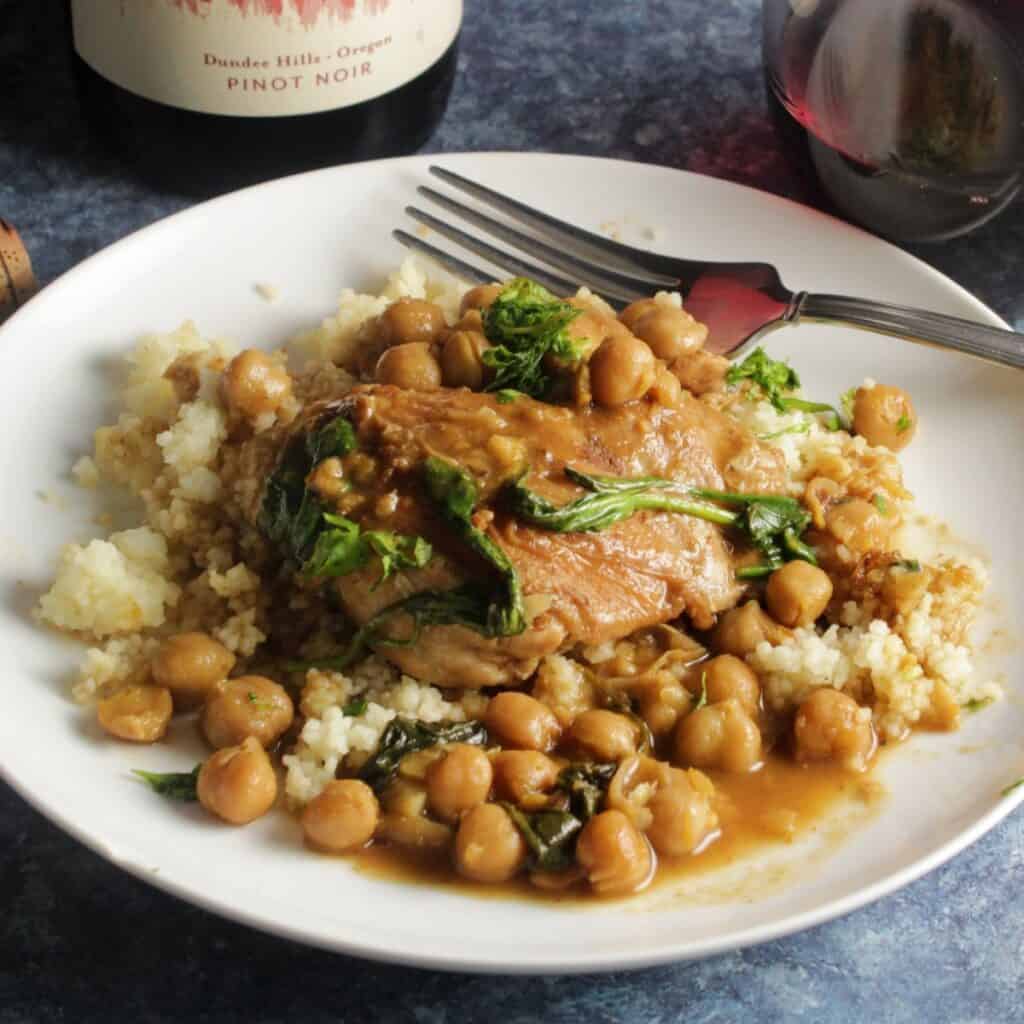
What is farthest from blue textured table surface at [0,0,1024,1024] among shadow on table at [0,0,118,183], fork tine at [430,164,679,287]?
shadow on table at [0,0,118,183]

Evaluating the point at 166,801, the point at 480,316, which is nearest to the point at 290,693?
the point at 166,801

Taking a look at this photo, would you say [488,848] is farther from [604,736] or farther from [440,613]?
[440,613]

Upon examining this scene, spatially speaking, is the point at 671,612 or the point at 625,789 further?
the point at 671,612

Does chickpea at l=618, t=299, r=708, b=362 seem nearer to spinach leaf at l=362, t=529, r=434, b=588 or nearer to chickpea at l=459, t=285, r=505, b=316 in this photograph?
chickpea at l=459, t=285, r=505, b=316

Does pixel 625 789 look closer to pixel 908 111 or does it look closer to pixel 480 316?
pixel 480 316

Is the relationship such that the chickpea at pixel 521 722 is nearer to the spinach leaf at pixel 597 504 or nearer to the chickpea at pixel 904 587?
the spinach leaf at pixel 597 504

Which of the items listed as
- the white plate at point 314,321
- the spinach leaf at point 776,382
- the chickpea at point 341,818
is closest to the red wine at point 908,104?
the white plate at point 314,321
